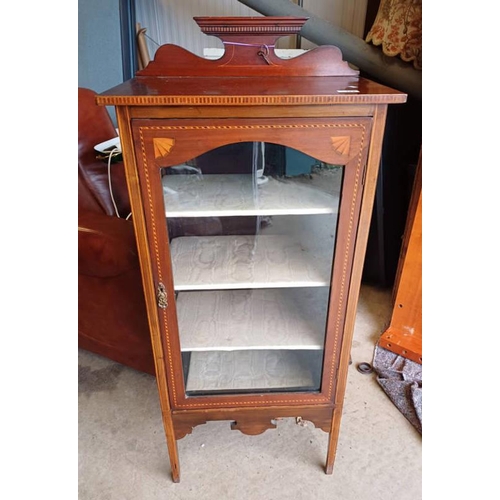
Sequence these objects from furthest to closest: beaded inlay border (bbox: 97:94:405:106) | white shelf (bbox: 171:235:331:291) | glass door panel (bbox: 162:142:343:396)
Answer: white shelf (bbox: 171:235:331:291), glass door panel (bbox: 162:142:343:396), beaded inlay border (bbox: 97:94:405:106)

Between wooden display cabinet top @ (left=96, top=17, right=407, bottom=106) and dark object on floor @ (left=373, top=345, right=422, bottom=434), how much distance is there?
110cm

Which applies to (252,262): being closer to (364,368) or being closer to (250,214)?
(250,214)

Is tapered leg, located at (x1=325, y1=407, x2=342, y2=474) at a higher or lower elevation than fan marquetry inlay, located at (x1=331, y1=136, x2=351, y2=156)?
lower

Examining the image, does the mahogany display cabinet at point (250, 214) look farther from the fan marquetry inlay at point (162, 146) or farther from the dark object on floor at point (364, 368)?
the dark object on floor at point (364, 368)

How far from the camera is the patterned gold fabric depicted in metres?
1.53

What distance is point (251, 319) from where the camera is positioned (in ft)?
3.68

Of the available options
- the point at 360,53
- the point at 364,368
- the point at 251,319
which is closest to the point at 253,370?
the point at 251,319

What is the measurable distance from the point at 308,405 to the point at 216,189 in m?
0.64

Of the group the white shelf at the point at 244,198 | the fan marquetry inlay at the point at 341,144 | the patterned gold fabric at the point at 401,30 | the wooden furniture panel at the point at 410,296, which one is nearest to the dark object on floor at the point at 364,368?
the wooden furniture panel at the point at 410,296

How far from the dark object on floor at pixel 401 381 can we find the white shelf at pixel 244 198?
91 cm

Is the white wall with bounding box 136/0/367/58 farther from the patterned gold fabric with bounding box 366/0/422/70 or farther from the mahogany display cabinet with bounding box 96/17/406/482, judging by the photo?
the mahogany display cabinet with bounding box 96/17/406/482

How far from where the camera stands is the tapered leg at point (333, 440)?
1.11 m

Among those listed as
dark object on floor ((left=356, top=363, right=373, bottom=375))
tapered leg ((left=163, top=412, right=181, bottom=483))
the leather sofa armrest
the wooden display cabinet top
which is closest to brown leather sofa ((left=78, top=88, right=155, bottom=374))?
the leather sofa armrest

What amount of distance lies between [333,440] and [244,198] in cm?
76
